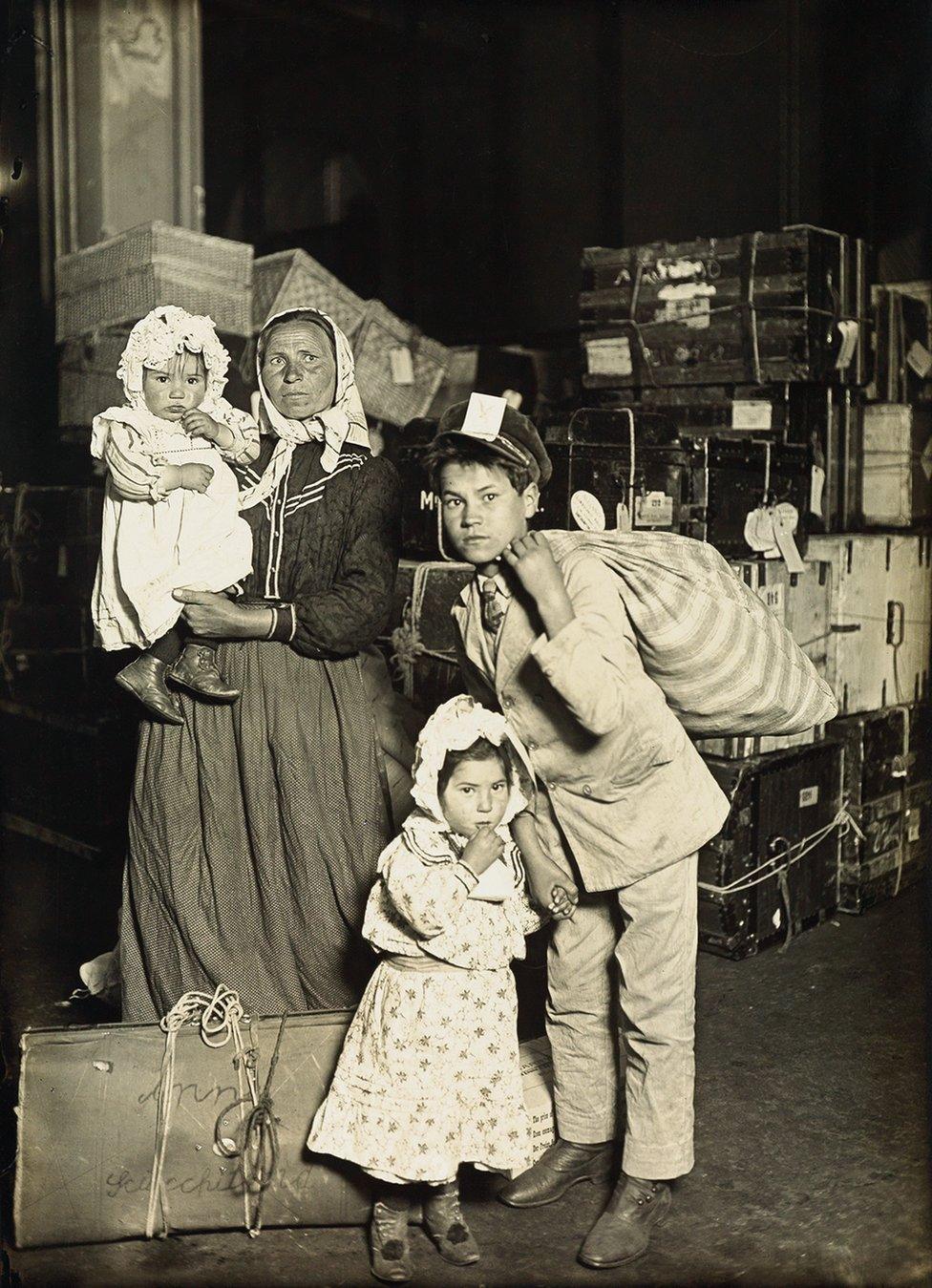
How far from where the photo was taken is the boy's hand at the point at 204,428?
3340 millimetres

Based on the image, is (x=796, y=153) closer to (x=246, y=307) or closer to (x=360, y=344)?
(x=360, y=344)

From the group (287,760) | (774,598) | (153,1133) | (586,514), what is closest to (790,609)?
(774,598)

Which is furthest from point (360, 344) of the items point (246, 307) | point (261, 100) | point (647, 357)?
point (261, 100)

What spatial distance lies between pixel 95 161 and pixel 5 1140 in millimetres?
5162

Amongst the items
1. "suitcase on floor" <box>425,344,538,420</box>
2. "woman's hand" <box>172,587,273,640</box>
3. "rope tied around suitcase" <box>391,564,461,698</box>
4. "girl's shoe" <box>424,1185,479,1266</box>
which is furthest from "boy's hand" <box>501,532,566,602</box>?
"suitcase on floor" <box>425,344,538,420</box>

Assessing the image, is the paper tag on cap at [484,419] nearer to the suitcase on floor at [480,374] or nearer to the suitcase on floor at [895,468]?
the suitcase on floor at [895,468]

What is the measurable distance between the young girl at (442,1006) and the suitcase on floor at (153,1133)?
0.19 metres

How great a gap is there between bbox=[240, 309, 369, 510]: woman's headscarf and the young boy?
535 millimetres

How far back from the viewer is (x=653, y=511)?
15.5 ft

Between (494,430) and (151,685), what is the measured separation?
3.65 feet

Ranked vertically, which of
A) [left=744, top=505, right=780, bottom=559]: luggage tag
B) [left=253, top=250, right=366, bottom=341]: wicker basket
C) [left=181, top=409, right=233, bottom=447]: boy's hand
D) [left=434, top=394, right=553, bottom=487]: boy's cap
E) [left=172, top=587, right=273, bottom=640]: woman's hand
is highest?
[left=253, top=250, right=366, bottom=341]: wicker basket

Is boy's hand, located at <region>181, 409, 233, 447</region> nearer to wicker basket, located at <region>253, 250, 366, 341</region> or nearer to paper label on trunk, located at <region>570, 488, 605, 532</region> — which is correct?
paper label on trunk, located at <region>570, 488, 605, 532</region>

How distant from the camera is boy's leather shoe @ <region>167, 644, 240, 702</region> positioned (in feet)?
11.0

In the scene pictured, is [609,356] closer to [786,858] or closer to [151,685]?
[786,858]
